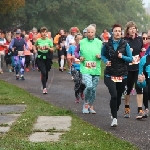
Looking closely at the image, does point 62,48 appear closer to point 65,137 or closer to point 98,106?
point 98,106

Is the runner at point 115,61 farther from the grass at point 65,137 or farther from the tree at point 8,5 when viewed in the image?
the tree at point 8,5

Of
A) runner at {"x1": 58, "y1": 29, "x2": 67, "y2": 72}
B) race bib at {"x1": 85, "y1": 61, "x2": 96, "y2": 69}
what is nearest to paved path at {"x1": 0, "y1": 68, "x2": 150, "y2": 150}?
race bib at {"x1": 85, "y1": 61, "x2": 96, "y2": 69}

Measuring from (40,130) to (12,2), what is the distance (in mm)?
24321

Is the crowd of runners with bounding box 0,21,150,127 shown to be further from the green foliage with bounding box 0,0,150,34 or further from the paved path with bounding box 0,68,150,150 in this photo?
the green foliage with bounding box 0,0,150,34

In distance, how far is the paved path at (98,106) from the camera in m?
9.04

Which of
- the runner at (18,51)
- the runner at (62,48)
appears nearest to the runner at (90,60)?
the runner at (18,51)

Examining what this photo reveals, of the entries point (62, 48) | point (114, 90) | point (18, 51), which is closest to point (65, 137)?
point (114, 90)

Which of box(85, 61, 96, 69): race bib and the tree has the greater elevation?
the tree

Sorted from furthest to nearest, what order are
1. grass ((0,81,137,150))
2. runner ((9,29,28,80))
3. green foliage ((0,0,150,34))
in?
green foliage ((0,0,150,34)) → runner ((9,29,28,80)) → grass ((0,81,137,150))

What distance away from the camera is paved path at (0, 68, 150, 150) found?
9.04 metres

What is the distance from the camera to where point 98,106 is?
13.2 metres

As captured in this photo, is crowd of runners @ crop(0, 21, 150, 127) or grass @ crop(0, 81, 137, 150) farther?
crowd of runners @ crop(0, 21, 150, 127)

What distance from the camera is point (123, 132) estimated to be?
Result: 9.31 metres

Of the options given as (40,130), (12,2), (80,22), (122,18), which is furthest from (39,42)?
(122,18)
